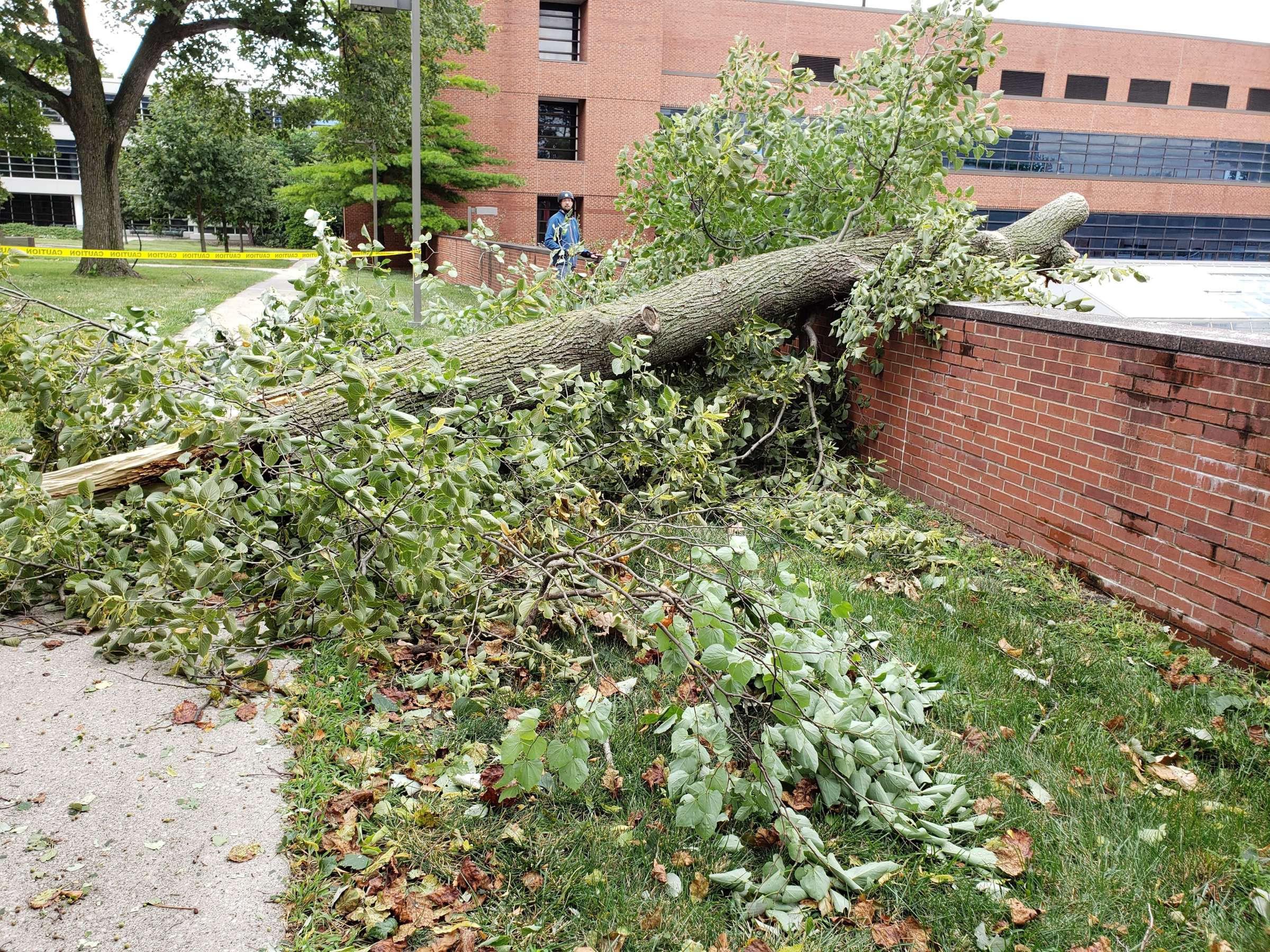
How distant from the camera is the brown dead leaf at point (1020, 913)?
239 cm

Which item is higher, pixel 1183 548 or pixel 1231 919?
pixel 1183 548

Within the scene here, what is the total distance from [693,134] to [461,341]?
2798mm

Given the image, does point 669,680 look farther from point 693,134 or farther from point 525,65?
point 525,65

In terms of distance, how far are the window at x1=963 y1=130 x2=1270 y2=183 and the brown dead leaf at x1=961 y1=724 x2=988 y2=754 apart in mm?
38767

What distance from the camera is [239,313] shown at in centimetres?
1316

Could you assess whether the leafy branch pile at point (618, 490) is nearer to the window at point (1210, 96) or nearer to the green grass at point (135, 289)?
the green grass at point (135, 289)

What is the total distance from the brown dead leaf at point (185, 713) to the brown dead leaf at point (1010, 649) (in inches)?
128

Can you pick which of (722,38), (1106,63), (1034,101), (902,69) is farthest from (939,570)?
(1106,63)

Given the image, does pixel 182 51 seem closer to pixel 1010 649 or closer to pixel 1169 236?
pixel 1010 649

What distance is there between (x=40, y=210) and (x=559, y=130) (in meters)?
50.4

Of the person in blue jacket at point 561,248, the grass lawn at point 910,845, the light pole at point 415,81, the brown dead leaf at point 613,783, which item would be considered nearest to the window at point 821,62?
the light pole at point 415,81

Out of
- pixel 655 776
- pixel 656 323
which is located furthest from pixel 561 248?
pixel 655 776

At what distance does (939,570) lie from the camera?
4.83 meters

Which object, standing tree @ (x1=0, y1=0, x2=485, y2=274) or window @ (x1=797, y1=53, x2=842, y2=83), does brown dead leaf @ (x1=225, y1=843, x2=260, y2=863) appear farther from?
window @ (x1=797, y1=53, x2=842, y2=83)
